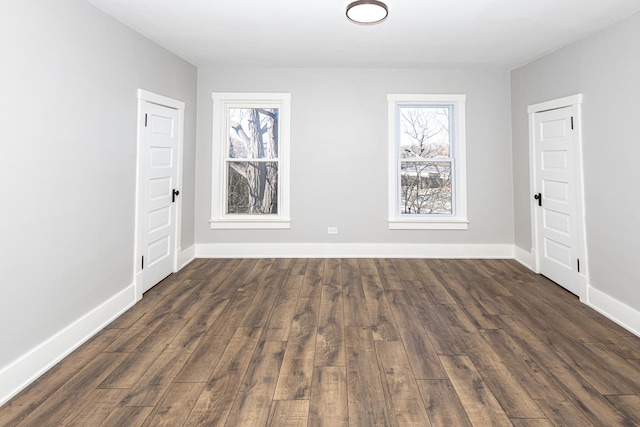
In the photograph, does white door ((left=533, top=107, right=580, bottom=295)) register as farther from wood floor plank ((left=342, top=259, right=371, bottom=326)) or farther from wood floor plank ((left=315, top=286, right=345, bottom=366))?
wood floor plank ((left=315, top=286, right=345, bottom=366))

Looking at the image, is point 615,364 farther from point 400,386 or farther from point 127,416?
point 127,416

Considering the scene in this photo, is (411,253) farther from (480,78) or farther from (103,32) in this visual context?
(103,32)

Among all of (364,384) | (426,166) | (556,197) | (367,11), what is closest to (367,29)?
(367,11)

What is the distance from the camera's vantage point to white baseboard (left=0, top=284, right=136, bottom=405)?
75.4 inches

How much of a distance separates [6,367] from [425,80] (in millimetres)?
5117

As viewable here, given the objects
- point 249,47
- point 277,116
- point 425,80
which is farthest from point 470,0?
point 277,116

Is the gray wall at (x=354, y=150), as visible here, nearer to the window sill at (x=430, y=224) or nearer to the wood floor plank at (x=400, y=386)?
the window sill at (x=430, y=224)

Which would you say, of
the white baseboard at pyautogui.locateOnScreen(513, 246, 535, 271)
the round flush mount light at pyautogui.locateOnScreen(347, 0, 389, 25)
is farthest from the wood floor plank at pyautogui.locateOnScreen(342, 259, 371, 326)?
the round flush mount light at pyautogui.locateOnScreen(347, 0, 389, 25)

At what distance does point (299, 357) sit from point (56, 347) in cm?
166

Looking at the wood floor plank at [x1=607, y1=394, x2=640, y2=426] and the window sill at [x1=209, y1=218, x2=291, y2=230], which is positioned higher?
the wood floor plank at [x1=607, y1=394, x2=640, y2=426]

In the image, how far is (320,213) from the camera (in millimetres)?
4820

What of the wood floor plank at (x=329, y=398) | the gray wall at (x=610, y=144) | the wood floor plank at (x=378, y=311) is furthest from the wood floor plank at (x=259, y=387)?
the gray wall at (x=610, y=144)

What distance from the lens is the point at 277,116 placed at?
481 cm

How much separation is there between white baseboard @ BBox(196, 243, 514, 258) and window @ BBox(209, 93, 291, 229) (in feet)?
1.01
